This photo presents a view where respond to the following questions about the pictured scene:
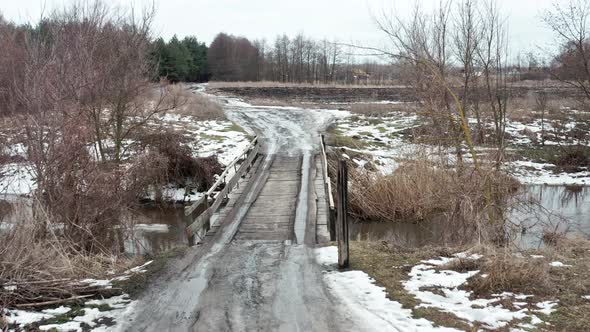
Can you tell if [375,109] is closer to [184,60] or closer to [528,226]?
[528,226]

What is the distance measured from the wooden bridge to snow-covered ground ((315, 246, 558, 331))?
276 cm

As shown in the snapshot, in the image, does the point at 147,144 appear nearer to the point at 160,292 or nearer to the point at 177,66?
the point at 160,292

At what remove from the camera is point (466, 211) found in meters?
10.1

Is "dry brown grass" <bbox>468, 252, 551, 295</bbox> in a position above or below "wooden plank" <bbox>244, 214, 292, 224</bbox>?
above

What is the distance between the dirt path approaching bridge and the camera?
18.9 ft

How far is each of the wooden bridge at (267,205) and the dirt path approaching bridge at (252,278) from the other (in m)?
0.03

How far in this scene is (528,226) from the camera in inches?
459

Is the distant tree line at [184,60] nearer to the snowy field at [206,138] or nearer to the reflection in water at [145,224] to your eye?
the snowy field at [206,138]

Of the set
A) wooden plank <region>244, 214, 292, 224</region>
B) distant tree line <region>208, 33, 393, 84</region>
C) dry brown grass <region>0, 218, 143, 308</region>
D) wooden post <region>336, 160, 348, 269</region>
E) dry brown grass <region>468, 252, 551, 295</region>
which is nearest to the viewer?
dry brown grass <region>0, 218, 143, 308</region>

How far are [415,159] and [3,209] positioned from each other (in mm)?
11361

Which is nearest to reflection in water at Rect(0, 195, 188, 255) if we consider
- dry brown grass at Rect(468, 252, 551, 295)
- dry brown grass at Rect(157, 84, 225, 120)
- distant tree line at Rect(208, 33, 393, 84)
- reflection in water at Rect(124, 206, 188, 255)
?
reflection in water at Rect(124, 206, 188, 255)

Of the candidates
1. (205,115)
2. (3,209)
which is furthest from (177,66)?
(3,209)

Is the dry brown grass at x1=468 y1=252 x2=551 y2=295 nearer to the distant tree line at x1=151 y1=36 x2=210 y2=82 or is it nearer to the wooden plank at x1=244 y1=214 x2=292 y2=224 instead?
the wooden plank at x1=244 y1=214 x2=292 y2=224

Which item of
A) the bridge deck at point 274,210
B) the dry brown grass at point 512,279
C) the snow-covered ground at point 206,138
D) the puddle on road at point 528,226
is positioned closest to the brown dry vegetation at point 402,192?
the puddle on road at point 528,226
